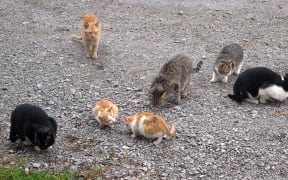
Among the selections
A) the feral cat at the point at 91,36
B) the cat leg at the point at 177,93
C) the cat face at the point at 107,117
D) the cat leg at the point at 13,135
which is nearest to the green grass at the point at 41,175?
the cat leg at the point at 13,135

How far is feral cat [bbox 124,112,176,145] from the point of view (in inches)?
265

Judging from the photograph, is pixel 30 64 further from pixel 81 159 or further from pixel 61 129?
pixel 81 159

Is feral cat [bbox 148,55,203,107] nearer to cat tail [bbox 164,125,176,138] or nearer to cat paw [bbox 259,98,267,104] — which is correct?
cat tail [bbox 164,125,176,138]

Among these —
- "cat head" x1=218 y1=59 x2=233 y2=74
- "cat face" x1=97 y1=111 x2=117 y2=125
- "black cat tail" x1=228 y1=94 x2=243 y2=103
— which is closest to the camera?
"cat face" x1=97 y1=111 x2=117 y2=125

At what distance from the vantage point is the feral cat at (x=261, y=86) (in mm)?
8086

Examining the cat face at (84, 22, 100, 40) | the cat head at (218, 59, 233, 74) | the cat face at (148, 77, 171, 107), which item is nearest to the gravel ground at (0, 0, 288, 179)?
the cat face at (148, 77, 171, 107)

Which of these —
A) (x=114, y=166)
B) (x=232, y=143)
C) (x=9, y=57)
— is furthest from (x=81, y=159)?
(x=9, y=57)

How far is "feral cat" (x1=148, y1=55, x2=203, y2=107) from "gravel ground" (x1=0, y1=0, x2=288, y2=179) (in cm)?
18

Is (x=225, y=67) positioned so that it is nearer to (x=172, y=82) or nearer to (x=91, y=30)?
(x=172, y=82)

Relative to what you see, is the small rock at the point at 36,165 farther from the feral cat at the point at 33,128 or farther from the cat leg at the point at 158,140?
the cat leg at the point at 158,140

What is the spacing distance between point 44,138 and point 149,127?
4.78 ft

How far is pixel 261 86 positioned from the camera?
8.12m

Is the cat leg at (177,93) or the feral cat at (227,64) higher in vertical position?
the feral cat at (227,64)

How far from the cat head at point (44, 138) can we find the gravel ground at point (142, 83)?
19 cm
